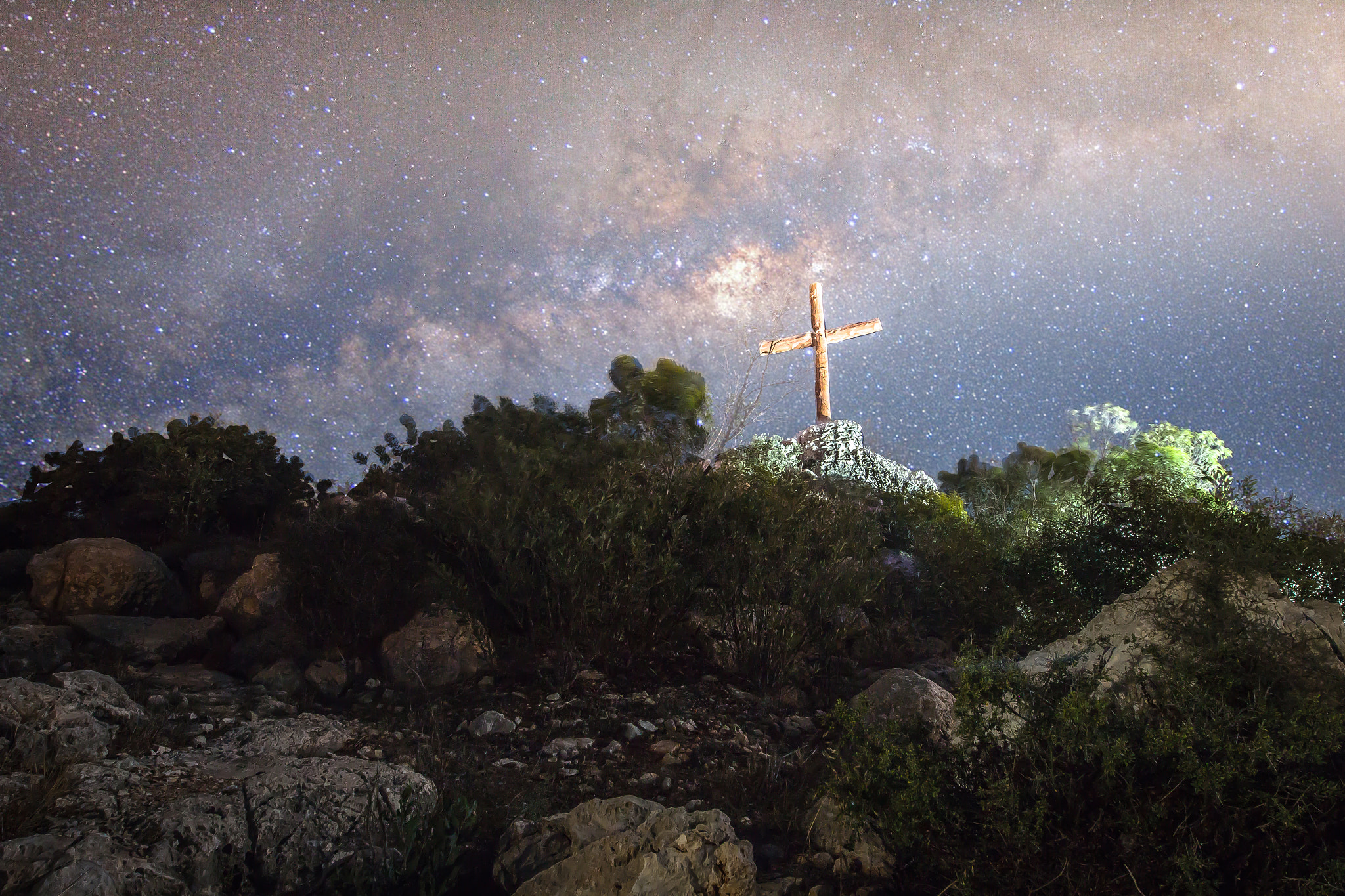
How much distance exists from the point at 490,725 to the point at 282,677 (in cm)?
227

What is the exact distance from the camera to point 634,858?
2693 millimetres

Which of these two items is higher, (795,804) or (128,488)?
(128,488)

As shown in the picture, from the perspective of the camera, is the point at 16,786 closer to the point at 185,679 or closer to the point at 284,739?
the point at 284,739

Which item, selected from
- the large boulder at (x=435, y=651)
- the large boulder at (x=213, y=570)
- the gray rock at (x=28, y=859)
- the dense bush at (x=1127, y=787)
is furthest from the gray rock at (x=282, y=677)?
the dense bush at (x=1127, y=787)

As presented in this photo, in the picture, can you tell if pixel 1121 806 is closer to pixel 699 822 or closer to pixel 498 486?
pixel 699 822

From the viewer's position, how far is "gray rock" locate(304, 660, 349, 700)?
19.7 ft

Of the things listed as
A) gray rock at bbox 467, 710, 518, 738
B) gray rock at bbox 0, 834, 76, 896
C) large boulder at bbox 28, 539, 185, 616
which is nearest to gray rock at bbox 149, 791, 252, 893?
gray rock at bbox 0, 834, 76, 896

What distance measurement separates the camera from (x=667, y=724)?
515cm

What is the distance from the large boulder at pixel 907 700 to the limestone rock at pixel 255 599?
18.7 ft

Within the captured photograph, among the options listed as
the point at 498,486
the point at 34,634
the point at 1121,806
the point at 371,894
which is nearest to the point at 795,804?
the point at 1121,806

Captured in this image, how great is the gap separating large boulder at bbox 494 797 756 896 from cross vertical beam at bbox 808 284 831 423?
566 inches

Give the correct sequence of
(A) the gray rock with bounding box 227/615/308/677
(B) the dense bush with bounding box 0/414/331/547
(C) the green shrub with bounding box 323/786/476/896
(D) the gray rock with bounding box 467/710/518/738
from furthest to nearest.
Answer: (B) the dense bush with bounding box 0/414/331/547 → (A) the gray rock with bounding box 227/615/308/677 → (D) the gray rock with bounding box 467/710/518/738 → (C) the green shrub with bounding box 323/786/476/896

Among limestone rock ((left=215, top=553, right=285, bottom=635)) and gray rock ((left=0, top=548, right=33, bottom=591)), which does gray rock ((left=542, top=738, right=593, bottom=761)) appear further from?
gray rock ((left=0, top=548, right=33, bottom=591))

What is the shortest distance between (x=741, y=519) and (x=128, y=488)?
975cm
